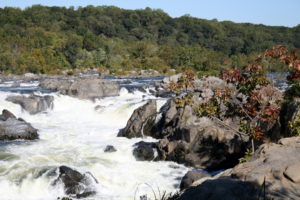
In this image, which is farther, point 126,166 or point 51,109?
point 51,109

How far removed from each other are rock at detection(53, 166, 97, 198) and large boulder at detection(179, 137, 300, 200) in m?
5.79

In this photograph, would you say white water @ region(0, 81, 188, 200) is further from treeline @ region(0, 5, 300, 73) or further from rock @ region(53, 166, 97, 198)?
treeline @ region(0, 5, 300, 73)

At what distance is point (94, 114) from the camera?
2331 centimetres

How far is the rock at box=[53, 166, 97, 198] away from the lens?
32.8 feet

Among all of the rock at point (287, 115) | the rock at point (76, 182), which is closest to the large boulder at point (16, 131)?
the rock at point (76, 182)

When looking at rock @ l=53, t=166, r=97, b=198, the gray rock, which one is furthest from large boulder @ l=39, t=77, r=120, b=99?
the gray rock

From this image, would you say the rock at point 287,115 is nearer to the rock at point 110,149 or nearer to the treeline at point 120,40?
the rock at point 110,149

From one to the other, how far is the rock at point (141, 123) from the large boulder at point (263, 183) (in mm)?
11028

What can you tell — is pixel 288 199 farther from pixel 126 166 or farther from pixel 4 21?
pixel 4 21

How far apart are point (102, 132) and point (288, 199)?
1473 centimetres

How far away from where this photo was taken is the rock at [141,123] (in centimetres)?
1638

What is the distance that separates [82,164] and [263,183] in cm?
949

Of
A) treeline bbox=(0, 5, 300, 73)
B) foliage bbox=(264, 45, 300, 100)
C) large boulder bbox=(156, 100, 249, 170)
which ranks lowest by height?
large boulder bbox=(156, 100, 249, 170)

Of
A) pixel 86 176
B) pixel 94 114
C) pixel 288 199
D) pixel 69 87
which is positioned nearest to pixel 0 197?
pixel 86 176
